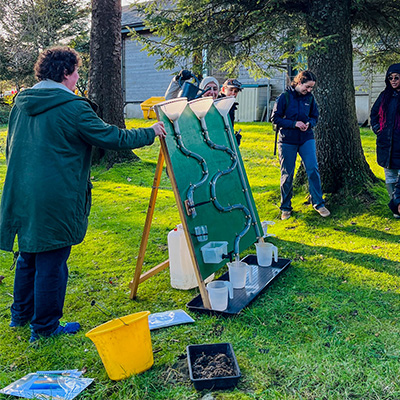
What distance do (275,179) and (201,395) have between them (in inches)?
256

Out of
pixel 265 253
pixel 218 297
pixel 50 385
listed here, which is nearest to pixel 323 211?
pixel 265 253

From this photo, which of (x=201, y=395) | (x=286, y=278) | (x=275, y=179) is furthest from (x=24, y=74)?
(x=201, y=395)

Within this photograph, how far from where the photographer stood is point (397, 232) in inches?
232

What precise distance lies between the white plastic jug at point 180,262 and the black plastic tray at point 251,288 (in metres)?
0.34

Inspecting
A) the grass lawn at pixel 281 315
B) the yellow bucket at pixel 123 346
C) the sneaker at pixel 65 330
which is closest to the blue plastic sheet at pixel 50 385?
the grass lawn at pixel 281 315

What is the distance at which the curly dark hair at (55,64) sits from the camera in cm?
348

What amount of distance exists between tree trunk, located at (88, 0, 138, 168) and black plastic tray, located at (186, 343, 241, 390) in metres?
7.52

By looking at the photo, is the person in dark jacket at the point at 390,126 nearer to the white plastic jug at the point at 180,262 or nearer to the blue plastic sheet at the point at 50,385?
the white plastic jug at the point at 180,262

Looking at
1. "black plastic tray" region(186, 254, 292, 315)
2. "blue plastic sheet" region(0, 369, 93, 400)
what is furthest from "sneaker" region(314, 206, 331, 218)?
"blue plastic sheet" region(0, 369, 93, 400)

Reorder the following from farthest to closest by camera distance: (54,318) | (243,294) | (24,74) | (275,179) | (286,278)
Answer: (24,74), (275,179), (286,278), (243,294), (54,318)

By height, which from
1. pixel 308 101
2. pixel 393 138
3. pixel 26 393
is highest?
pixel 308 101

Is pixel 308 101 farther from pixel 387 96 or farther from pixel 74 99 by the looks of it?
pixel 74 99

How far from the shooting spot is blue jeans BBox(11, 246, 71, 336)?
3.51m

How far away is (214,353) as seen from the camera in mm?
3256
